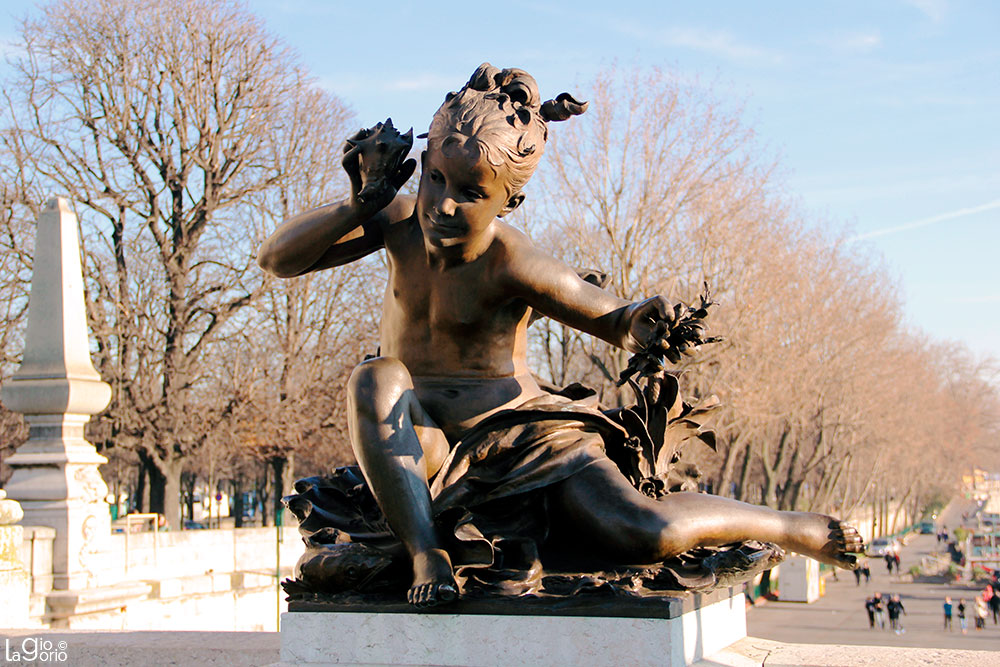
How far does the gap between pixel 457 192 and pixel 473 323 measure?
1.82ft

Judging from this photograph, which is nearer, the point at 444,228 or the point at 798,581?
the point at 444,228

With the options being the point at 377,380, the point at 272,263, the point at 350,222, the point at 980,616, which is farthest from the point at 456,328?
the point at 980,616

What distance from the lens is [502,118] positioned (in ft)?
13.7

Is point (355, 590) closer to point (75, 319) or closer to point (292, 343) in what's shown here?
point (75, 319)

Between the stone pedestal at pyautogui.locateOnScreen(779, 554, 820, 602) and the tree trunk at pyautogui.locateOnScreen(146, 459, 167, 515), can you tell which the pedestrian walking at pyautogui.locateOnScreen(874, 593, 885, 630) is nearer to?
the stone pedestal at pyautogui.locateOnScreen(779, 554, 820, 602)

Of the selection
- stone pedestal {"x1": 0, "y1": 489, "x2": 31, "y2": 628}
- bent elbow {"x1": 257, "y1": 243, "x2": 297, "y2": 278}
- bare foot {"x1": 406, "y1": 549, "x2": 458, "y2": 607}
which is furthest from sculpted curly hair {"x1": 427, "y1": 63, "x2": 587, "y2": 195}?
stone pedestal {"x1": 0, "y1": 489, "x2": 31, "y2": 628}

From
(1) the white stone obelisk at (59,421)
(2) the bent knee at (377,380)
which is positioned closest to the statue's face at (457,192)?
(2) the bent knee at (377,380)

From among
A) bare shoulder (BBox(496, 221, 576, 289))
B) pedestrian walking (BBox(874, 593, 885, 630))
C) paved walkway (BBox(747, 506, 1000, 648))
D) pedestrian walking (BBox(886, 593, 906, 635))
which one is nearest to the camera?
bare shoulder (BBox(496, 221, 576, 289))

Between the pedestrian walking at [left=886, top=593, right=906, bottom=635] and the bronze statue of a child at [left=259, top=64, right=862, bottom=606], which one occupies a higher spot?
the bronze statue of a child at [left=259, top=64, right=862, bottom=606]

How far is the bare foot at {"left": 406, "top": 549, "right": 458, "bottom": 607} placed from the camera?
3648 millimetres

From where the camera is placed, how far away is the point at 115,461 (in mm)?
39125

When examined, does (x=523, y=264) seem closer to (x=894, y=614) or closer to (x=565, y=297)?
(x=565, y=297)

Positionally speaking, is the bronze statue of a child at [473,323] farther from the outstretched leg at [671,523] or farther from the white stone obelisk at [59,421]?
the white stone obelisk at [59,421]

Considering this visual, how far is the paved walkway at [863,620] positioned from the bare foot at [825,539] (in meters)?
16.2
